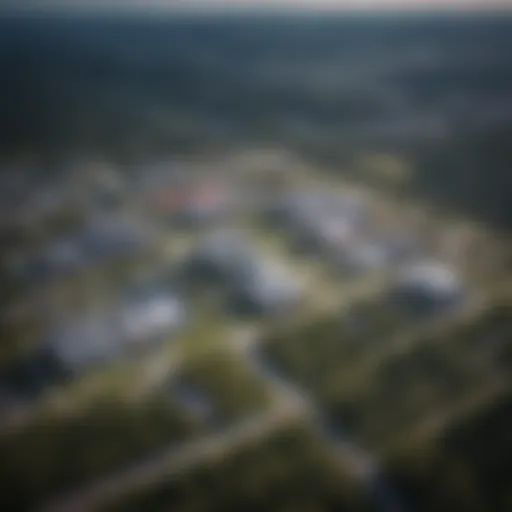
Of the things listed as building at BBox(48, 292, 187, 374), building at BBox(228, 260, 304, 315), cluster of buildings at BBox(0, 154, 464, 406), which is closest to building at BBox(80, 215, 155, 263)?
cluster of buildings at BBox(0, 154, 464, 406)

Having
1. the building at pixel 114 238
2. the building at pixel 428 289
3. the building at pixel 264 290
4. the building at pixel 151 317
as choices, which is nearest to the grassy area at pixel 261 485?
the building at pixel 151 317

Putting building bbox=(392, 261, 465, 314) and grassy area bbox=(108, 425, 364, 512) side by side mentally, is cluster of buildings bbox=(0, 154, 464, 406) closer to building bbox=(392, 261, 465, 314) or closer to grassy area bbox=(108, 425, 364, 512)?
building bbox=(392, 261, 465, 314)

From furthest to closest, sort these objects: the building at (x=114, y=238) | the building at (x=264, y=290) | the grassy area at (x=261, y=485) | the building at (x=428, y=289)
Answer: the building at (x=114, y=238), the building at (x=264, y=290), the building at (x=428, y=289), the grassy area at (x=261, y=485)

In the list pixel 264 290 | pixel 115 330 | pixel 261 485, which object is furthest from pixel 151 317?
pixel 261 485

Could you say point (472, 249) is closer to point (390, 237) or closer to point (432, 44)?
point (390, 237)

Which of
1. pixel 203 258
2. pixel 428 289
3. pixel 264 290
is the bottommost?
pixel 428 289

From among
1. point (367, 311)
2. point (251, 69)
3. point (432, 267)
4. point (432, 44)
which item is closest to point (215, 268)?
point (367, 311)

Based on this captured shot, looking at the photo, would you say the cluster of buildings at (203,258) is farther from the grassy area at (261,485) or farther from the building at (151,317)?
the grassy area at (261,485)

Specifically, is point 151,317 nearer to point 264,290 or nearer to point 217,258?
point 217,258

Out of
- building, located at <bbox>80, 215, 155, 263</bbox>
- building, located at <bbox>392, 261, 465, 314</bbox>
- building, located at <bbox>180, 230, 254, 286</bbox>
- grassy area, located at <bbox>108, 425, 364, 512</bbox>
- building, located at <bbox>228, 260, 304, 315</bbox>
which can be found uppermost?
building, located at <bbox>80, 215, 155, 263</bbox>
